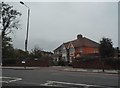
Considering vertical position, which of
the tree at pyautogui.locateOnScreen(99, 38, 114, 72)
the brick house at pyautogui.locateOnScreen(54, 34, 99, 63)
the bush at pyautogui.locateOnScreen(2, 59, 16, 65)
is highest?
the brick house at pyautogui.locateOnScreen(54, 34, 99, 63)

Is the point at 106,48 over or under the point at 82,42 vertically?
under

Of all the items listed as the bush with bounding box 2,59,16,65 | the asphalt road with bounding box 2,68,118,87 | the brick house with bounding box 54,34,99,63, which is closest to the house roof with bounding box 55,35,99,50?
the brick house with bounding box 54,34,99,63

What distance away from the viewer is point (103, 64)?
3725cm

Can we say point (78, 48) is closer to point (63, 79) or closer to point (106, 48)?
point (106, 48)

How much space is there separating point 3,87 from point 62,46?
271ft

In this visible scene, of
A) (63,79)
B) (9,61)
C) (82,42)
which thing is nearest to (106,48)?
(9,61)

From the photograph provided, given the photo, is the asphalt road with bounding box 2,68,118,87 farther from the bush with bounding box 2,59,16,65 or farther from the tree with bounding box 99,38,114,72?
the tree with bounding box 99,38,114,72

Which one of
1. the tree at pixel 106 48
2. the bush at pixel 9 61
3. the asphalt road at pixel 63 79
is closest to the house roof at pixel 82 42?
the tree at pixel 106 48

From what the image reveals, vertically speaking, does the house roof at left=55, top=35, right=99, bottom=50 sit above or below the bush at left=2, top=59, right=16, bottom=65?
above

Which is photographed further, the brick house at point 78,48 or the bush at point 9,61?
the brick house at point 78,48

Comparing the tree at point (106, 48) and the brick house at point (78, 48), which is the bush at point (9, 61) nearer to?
the tree at point (106, 48)

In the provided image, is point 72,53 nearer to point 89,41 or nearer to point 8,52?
point 89,41

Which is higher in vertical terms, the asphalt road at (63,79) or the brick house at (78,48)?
the brick house at (78,48)

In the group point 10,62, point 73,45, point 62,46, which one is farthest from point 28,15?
point 62,46
